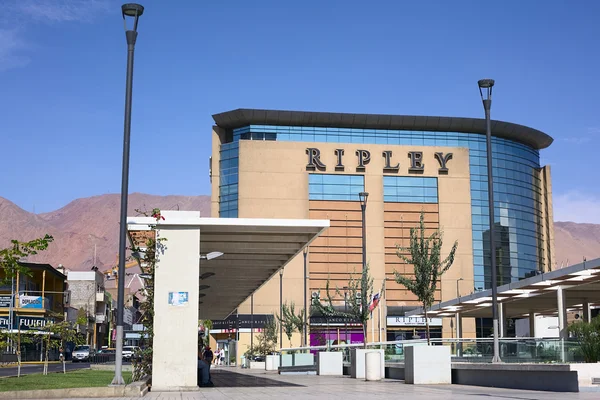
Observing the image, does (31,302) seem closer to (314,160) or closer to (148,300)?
(314,160)

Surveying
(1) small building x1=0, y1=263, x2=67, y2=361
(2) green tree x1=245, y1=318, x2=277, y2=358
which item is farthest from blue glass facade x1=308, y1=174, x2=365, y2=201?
(1) small building x1=0, y1=263, x2=67, y2=361

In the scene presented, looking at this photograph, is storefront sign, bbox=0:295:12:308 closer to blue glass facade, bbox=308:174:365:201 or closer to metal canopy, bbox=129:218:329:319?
blue glass facade, bbox=308:174:365:201

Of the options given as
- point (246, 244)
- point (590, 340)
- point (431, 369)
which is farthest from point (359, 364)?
point (590, 340)

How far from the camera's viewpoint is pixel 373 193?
93.9m

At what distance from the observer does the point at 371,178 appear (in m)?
94.2

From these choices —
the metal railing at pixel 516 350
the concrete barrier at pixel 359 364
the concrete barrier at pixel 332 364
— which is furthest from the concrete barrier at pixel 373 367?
the concrete barrier at pixel 332 364

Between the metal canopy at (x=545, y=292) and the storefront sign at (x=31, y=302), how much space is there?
38530mm

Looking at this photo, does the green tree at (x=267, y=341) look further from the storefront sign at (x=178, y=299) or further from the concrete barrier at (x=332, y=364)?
the storefront sign at (x=178, y=299)

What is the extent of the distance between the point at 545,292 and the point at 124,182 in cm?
3062

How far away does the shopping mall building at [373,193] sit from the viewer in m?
91.9

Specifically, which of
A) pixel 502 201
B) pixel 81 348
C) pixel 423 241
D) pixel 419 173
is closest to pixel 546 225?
pixel 502 201

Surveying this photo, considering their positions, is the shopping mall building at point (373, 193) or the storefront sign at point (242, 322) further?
the shopping mall building at point (373, 193)

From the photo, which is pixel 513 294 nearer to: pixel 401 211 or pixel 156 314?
pixel 156 314

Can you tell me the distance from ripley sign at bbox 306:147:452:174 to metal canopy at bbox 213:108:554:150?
4.71 m
